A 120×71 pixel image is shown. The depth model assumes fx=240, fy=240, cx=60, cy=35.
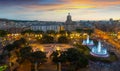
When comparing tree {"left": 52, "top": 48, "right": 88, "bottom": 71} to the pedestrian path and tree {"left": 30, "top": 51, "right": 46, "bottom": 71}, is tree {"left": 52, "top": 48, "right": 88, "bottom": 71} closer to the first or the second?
the pedestrian path

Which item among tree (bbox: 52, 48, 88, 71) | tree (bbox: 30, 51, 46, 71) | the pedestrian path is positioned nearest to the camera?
tree (bbox: 52, 48, 88, 71)

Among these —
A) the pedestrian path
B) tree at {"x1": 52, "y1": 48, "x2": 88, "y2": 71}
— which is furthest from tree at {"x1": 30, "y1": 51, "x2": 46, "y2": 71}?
tree at {"x1": 52, "y1": 48, "x2": 88, "y2": 71}

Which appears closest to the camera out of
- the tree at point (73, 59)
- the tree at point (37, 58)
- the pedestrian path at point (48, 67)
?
the tree at point (73, 59)

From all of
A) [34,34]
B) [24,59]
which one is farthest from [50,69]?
[34,34]

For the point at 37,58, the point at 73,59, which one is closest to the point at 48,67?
the point at 37,58

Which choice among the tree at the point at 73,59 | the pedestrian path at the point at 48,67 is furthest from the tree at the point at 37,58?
the tree at the point at 73,59

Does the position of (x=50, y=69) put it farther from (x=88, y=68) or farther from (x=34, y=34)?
(x=34, y=34)

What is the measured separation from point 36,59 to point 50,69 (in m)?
1.65

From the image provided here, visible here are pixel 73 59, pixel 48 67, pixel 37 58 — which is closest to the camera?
pixel 37 58

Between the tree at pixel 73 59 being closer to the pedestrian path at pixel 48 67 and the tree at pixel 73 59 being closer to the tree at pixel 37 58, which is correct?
the pedestrian path at pixel 48 67

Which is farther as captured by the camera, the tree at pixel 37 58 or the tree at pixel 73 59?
the tree at pixel 37 58

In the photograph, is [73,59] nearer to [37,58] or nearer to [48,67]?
[48,67]

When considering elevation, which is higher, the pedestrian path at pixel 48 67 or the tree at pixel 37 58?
the tree at pixel 37 58

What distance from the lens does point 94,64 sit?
82.4 ft
